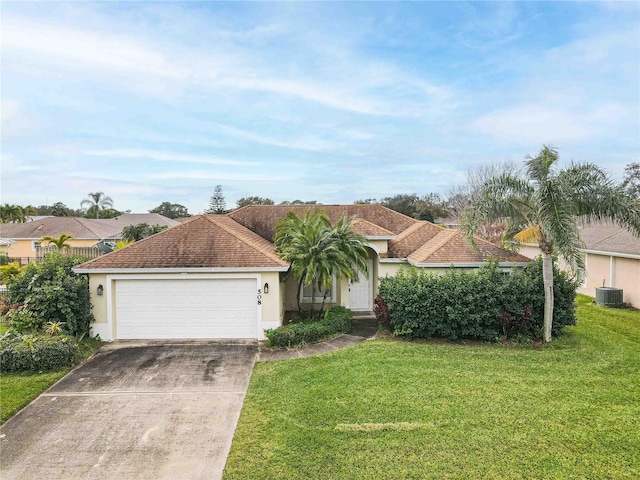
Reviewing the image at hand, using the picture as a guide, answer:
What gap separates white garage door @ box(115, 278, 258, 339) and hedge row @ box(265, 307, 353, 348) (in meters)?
1.36

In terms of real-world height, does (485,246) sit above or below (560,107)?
below

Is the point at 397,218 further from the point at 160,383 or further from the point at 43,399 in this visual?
the point at 43,399

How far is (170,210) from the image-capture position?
83.6 meters

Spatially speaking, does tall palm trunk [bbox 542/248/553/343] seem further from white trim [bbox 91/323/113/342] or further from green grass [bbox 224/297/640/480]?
white trim [bbox 91/323/113/342]

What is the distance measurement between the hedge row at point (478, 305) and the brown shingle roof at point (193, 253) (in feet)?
14.7

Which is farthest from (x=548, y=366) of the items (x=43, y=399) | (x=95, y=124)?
(x=95, y=124)

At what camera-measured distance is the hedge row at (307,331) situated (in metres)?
11.6

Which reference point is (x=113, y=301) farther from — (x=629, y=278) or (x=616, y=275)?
(x=616, y=275)

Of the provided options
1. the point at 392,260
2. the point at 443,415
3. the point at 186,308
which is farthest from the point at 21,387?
the point at 392,260

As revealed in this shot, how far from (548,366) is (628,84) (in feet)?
50.8

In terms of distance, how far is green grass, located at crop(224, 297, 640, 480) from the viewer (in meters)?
5.51

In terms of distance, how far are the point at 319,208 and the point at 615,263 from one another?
14729 mm

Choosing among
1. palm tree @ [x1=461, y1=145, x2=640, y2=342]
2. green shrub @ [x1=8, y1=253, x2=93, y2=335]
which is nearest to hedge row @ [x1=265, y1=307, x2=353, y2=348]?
palm tree @ [x1=461, y1=145, x2=640, y2=342]

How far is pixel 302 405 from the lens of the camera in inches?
295
